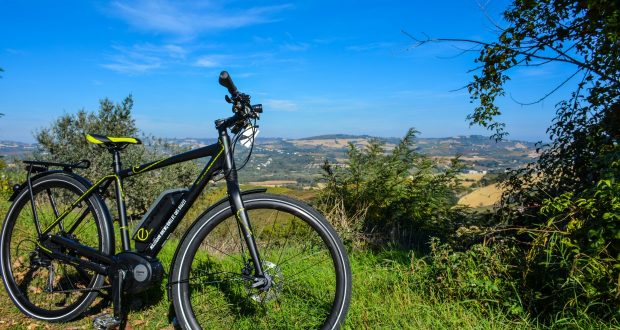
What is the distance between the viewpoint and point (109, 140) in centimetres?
319

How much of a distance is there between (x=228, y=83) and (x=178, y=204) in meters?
0.96

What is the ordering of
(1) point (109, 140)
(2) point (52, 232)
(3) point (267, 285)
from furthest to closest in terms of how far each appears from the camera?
1. (2) point (52, 232)
2. (1) point (109, 140)
3. (3) point (267, 285)

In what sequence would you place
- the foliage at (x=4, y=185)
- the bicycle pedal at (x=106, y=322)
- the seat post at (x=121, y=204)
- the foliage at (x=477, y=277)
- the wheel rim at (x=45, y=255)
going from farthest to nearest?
the foliage at (x=4, y=185)
the wheel rim at (x=45, y=255)
the seat post at (x=121, y=204)
the bicycle pedal at (x=106, y=322)
the foliage at (x=477, y=277)

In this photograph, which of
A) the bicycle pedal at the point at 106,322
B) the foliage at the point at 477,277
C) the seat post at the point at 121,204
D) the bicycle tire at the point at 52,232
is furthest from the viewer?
the bicycle tire at the point at 52,232

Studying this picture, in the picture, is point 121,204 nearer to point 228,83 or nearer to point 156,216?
point 156,216

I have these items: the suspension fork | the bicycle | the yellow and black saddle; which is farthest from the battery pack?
the yellow and black saddle

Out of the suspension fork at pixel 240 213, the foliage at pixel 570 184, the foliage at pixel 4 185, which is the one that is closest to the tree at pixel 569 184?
the foliage at pixel 570 184

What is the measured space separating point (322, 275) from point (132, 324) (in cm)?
160

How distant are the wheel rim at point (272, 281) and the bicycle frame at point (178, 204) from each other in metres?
0.12

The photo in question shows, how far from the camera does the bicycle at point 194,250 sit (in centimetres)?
273

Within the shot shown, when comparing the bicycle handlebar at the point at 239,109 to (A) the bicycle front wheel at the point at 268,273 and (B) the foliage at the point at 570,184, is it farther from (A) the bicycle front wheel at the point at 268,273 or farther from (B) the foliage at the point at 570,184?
(B) the foliage at the point at 570,184

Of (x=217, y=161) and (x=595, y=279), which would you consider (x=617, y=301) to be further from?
(x=217, y=161)

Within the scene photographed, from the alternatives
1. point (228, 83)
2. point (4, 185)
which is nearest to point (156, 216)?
point (228, 83)

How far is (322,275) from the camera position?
3377 millimetres
